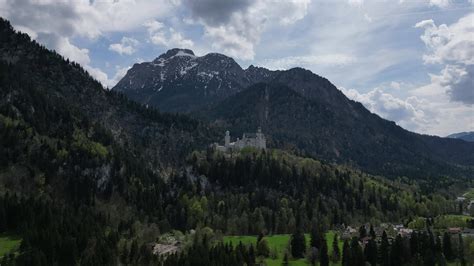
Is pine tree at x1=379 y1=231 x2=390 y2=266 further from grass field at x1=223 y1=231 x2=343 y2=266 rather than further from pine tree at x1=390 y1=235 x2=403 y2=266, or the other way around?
grass field at x1=223 y1=231 x2=343 y2=266

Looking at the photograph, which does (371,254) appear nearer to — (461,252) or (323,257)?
(323,257)

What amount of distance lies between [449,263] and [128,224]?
4339 inches

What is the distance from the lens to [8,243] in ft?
456

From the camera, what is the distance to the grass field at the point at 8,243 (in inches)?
5141

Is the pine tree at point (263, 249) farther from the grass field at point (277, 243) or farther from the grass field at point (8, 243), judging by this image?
the grass field at point (8, 243)

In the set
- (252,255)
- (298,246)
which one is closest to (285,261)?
(298,246)

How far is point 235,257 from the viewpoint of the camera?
140875 millimetres

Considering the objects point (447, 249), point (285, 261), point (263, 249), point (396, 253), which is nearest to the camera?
point (396, 253)

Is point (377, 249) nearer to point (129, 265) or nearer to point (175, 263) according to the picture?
point (175, 263)

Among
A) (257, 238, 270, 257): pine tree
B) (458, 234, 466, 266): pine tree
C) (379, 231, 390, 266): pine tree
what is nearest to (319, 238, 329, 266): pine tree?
(379, 231, 390, 266): pine tree

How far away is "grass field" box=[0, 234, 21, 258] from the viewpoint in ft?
428

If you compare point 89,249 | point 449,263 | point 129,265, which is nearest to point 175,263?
point 129,265

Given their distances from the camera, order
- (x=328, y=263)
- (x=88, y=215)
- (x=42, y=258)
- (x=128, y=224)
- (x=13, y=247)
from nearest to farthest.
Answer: (x=42, y=258) < (x=13, y=247) < (x=328, y=263) < (x=88, y=215) < (x=128, y=224)

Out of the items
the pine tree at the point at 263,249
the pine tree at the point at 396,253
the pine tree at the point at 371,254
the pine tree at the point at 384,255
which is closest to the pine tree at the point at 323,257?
the pine tree at the point at 371,254
